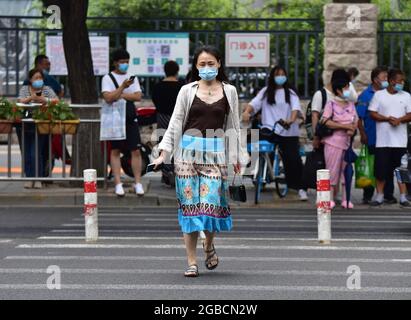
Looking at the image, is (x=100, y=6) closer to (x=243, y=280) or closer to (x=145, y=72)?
(x=145, y=72)

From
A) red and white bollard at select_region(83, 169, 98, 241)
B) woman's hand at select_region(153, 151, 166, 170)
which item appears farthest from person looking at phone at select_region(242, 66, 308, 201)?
woman's hand at select_region(153, 151, 166, 170)

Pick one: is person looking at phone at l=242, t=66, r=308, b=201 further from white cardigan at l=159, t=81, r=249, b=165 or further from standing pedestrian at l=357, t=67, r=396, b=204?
white cardigan at l=159, t=81, r=249, b=165

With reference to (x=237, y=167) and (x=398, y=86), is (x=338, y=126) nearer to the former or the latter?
(x=398, y=86)

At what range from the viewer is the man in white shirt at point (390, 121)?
58.1 ft

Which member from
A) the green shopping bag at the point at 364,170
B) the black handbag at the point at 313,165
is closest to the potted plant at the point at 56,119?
the black handbag at the point at 313,165

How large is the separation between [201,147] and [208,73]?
604 mm

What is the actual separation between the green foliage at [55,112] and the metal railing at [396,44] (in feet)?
33.4

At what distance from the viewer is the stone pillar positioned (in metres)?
26.1

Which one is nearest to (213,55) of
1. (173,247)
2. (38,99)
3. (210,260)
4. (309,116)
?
(210,260)

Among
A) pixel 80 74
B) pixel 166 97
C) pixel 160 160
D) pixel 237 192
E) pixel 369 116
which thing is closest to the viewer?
pixel 160 160

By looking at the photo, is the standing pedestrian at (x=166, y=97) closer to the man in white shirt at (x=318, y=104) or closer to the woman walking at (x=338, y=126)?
the man in white shirt at (x=318, y=104)

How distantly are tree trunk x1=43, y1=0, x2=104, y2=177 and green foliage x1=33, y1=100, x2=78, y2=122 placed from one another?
435 millimetres

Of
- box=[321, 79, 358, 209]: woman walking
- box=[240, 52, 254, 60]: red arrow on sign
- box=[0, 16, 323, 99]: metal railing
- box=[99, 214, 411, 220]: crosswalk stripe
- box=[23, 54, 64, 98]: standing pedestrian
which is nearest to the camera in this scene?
box=[99, 214, 411, 220]: crosswalk stripe

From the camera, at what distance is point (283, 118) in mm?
18250
